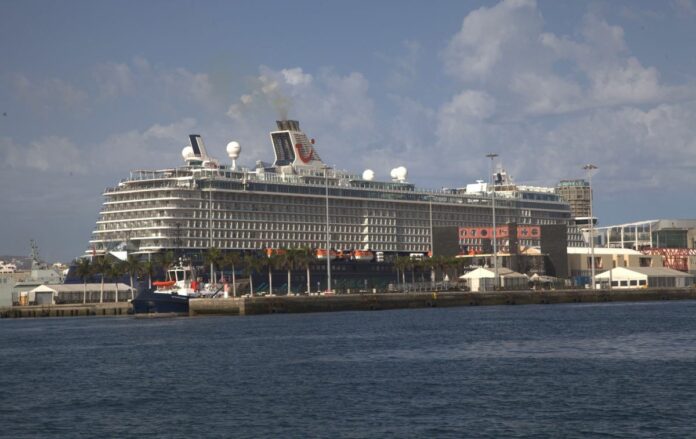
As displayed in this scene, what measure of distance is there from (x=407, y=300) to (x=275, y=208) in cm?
3840

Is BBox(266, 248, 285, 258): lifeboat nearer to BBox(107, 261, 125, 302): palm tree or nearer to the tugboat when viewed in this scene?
BBox(107, 261, 125, 302): palm tree

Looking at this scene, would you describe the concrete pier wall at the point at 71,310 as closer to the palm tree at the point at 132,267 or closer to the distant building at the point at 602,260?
the palm tree at the point at 132,267

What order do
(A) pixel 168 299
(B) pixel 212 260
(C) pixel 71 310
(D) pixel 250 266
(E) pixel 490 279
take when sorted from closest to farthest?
(A) pixel 168 299 → (C) pixel 71 310 → (B) pixel 212 260 → (D) pixel 250 266 → (E) pixel 490 279

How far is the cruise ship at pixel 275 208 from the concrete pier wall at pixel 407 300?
17319mm

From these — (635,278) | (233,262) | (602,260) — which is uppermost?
(602,260)

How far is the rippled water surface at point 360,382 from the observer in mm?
38469

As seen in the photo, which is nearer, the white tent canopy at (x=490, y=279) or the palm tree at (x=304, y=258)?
the palm tree at (x=304, y=258)

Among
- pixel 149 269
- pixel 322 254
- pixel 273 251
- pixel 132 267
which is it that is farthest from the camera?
pixel 322 254

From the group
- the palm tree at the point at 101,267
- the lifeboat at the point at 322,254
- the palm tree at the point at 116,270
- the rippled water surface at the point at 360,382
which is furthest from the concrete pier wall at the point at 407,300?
the rippled water surface at the point at 360,382

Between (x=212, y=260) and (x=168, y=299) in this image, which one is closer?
(x=168, y=299)

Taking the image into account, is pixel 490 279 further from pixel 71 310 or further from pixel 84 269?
pixel 71 310

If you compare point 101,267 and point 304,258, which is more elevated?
point 304,258

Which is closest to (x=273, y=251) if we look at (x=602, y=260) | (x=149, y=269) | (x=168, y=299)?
(x=149, y=269)

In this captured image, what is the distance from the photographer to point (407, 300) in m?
125
